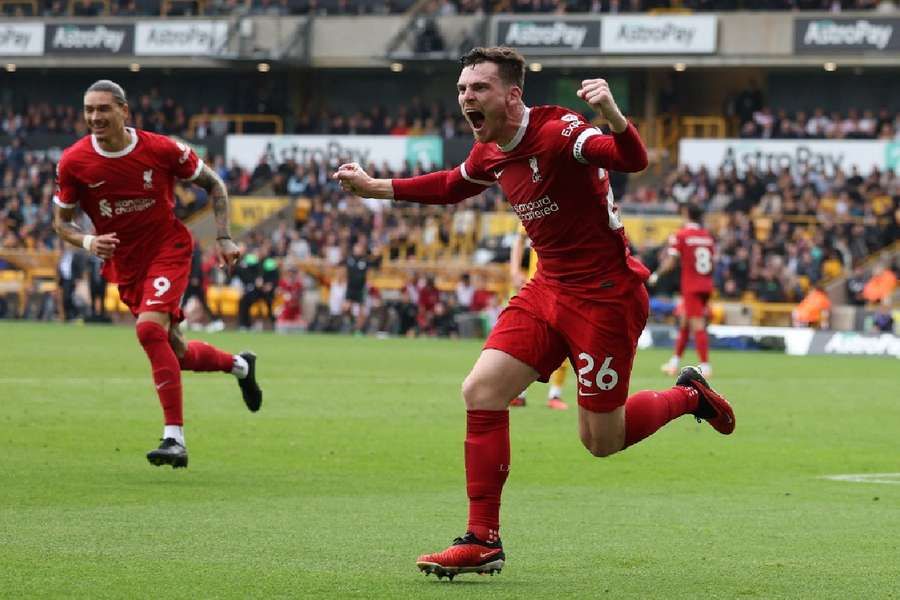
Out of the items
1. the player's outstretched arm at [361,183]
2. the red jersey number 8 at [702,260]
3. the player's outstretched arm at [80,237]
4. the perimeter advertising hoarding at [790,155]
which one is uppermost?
the player's outstretched arm at [361,183]

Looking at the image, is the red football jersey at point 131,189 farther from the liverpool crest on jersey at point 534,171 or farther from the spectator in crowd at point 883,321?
the spectator in crowd at point 883,321

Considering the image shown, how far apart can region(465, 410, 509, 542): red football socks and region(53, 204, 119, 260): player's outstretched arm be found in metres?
4.51

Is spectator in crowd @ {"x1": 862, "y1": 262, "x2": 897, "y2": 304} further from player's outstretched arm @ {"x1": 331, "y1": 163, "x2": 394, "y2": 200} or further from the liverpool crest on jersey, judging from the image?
the liverpool crest on jersey

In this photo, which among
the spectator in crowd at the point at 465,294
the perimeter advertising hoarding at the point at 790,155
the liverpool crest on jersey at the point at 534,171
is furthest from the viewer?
the perimeter advertising hoarding at the point at 790,155

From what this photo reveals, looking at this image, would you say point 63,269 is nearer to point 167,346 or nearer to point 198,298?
point 198,298

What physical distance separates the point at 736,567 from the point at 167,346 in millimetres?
5273

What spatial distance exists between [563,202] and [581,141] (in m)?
0.38

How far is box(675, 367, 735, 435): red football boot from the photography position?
9000mm

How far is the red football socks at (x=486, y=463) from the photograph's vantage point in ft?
24.4

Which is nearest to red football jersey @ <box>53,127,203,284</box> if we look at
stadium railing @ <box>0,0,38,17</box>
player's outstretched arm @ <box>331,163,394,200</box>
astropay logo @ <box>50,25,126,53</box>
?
player's outstretched arm @ <box>331,163,394,200</box>

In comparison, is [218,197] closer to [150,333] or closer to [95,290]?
[150,333]

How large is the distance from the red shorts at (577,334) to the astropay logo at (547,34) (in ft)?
143

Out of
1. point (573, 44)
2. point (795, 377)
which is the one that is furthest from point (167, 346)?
point (573, 44)

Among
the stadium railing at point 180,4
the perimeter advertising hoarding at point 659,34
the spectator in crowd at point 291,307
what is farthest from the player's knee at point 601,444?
the stadium railing at point 180,4
